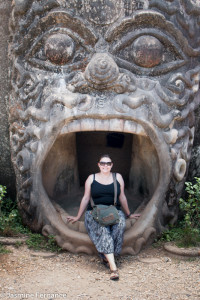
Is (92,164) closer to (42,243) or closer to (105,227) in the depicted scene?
(42,243)

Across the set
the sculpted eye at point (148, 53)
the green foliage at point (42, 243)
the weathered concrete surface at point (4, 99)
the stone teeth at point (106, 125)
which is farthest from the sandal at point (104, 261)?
the sculpted eye at point (148, 53)

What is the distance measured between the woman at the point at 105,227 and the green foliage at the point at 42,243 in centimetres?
27

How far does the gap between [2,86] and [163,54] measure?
5.78 ft

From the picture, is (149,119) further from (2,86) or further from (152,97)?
(2,86)

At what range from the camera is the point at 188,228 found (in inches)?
150

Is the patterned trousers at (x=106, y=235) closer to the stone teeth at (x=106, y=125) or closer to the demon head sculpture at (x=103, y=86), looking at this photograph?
the demon head sculpture at (x=103, y=86)

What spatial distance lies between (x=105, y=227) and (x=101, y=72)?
1358mm

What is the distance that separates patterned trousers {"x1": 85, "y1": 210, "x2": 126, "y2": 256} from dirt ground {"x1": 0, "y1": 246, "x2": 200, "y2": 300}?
168 mm

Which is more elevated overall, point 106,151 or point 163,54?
point 163,54

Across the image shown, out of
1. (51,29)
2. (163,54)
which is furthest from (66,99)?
(163,54)

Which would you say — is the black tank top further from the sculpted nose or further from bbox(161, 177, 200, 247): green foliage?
the sculpted nose

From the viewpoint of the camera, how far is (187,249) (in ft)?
12.1

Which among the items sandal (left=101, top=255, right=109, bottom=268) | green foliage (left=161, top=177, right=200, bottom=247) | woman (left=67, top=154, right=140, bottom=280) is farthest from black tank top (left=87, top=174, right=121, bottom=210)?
green foliage (left=161, top=177, right=200, bottom=247)

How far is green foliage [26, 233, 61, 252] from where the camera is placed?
378 centimetres
